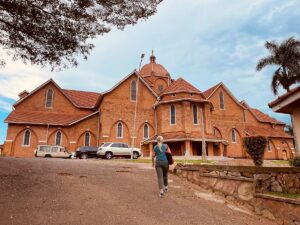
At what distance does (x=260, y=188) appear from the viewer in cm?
779

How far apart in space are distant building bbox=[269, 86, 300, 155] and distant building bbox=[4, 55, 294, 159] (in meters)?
18.8

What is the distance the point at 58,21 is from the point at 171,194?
324 inches

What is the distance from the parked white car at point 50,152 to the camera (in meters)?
26.0

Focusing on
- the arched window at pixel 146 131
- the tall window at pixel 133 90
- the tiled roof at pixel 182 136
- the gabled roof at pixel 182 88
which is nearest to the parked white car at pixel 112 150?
the tiled roof at pixel 182 136

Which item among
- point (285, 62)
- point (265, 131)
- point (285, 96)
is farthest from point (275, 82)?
point (285, 96)

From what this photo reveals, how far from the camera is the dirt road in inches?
229

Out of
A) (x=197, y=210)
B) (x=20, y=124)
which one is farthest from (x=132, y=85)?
(x=197, y=210)

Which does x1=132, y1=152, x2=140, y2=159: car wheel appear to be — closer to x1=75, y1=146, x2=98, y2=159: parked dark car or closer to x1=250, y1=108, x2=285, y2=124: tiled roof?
x1=75, y1=146, x2=98, y2=159: parked dark car

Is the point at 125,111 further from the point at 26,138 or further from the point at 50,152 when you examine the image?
the point at 26,138

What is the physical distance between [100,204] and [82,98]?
109 ft

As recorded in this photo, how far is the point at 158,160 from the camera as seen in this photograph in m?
8.24

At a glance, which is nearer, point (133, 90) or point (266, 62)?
point (266, 62)

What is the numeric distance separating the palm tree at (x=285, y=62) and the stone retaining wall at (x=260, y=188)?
2208 cm

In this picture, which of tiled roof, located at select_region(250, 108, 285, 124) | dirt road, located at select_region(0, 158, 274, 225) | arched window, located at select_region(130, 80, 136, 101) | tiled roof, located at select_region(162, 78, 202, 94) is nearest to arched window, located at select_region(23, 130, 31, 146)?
arched window, located at select_region(130, 80, 136, 101)
